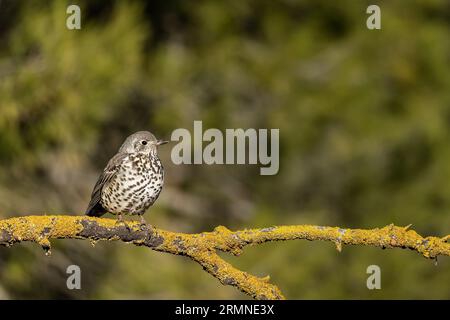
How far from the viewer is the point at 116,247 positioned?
8180 millimetres

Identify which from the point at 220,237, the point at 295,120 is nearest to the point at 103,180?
the point at 220,237

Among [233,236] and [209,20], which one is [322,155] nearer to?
[209,20]

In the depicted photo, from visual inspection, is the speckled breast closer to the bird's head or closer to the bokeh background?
the bird's head

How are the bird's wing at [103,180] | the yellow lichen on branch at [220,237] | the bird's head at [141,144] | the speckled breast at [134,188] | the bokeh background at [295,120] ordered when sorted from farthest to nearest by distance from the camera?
the bokeh background at [295,120]
the bird's head at [141,144]
the bird's wing at [103,180]
the speckled breast at [134,188]
the yellow lichen on branch at [220,237]

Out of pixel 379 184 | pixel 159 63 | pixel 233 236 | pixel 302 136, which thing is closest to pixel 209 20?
pixel 159 63

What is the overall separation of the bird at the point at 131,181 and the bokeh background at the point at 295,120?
10.1 feet

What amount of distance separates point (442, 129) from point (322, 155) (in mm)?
1515

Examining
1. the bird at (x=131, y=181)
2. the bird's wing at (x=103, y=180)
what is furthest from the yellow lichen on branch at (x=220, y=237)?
the bird's wing at (x=103, y=180)

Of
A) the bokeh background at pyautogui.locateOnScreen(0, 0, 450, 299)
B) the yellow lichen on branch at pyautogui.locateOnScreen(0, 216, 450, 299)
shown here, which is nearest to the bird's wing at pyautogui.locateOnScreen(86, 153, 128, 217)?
the yellow lichen on branch at pyautogui.locateOnScreen(0, 216, 450, 299)

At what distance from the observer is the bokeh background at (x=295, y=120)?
853 centimetres

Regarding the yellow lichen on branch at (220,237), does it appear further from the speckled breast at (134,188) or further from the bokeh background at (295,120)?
the bokeh background at (295,120)

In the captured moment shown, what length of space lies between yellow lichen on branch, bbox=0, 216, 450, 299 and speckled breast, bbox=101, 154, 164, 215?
841 mm

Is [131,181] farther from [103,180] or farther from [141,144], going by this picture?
[141,144]

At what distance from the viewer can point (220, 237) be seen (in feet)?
11.4
